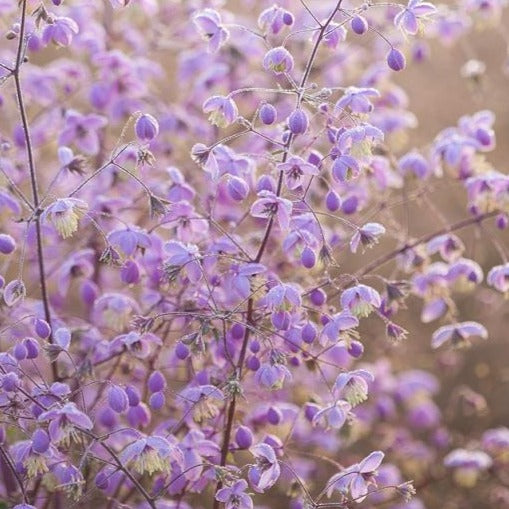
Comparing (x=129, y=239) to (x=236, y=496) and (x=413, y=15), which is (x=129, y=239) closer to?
(x=236, y=496)

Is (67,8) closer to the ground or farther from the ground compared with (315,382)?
farther from the ground

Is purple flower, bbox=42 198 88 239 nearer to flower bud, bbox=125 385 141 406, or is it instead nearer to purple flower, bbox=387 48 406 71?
flower bud, bbox=125 385 141 406

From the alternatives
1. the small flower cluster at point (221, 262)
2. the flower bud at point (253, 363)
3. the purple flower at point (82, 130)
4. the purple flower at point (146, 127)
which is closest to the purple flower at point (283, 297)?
the small flower cluster at point (221, 262)

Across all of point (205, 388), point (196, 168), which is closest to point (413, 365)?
point (196, 168)

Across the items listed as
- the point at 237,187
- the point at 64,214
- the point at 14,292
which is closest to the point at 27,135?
the point at 64,214

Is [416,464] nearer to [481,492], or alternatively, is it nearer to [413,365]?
[481,492]

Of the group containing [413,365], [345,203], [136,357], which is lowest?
[413,365]

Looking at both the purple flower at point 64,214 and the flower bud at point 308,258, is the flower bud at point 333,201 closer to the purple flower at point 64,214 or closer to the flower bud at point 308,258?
the flower bud at point 308,258
